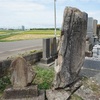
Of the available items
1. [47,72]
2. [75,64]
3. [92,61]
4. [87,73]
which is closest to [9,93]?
[75,64]

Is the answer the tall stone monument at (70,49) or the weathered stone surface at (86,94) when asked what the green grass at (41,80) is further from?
the weathered stone surface at (86,94)

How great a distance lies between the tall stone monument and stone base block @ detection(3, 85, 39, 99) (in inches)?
15.7

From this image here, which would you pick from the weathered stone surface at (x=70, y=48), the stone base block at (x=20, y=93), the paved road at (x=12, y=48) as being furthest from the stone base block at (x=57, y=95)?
the paved road at (x=12, y=48)

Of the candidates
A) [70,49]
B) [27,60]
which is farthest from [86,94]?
[27,60]

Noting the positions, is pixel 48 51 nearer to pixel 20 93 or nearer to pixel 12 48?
pixel 20 93

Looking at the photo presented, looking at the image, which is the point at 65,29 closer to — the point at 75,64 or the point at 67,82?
the point at 75,64

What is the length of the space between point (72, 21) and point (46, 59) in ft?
12.7

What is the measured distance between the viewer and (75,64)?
5734 mm

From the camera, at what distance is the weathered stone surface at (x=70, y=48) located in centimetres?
533

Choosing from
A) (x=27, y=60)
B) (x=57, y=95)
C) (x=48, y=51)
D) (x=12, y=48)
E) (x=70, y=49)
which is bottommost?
(x=12, y=48)

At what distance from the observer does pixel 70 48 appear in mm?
5512

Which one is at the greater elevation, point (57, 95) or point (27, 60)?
point (27, 60)

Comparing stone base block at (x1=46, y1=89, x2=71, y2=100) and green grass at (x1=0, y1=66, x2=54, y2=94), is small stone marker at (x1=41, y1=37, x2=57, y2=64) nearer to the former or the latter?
green grass at (x1=0, y1=66, x2=54, y2=94)

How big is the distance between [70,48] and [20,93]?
1.83m
